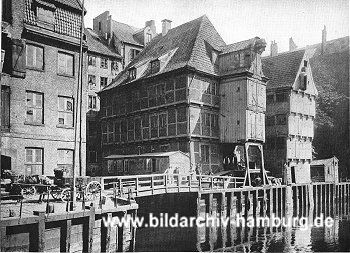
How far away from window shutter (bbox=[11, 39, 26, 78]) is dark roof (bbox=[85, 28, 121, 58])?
814 inches

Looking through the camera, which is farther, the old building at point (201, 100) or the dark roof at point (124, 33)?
the dark roof at point (124, 33)

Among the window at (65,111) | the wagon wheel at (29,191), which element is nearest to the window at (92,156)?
the window at (65,111)

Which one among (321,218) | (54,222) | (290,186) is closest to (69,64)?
Answer: (54,222)

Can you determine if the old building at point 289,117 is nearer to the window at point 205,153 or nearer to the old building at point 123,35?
the window at point 205,153

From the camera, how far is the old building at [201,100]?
2964cm

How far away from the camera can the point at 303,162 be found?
38938mm

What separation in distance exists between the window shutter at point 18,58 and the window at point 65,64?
269 centimetres

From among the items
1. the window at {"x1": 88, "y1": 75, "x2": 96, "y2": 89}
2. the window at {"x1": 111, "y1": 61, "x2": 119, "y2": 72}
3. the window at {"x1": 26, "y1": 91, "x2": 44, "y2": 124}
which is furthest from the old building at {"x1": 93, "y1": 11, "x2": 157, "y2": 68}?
the window at {"x1": 26, "y1": 91, "x2": 44, "y2": 124}

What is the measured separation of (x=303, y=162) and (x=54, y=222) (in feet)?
103

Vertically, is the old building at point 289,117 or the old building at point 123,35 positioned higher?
the old building at point 123,35

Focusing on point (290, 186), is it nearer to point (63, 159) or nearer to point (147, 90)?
point (147, 90)

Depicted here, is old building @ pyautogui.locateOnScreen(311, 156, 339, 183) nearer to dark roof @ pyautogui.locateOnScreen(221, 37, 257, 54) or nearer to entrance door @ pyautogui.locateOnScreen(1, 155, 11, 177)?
dark roof @ pyautogui.locateOnScreen(221, 37, 257, 54)

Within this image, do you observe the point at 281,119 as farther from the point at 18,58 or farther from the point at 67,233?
the point at 67,233

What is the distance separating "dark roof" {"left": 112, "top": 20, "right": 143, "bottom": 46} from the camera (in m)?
45.4
